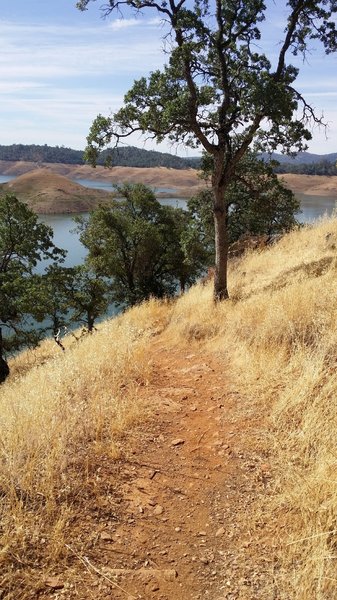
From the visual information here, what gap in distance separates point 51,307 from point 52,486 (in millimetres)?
12992

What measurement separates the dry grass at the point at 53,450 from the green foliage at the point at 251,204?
770cm

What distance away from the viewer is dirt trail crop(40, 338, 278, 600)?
102 inches

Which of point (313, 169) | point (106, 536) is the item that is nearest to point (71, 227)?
point (106, 536)

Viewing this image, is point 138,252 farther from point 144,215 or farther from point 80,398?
point 80,398

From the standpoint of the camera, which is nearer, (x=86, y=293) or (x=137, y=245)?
(x=86, y=293)

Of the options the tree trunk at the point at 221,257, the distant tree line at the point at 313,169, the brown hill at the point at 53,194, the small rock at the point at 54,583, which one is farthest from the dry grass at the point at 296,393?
the distant tree line at the point at 313,169

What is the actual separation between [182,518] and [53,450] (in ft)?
3.80

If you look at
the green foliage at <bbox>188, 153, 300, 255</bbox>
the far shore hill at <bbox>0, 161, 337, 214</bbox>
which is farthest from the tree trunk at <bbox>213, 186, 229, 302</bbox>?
the far shore hill at <bbox>0, 161, 337, 214</bbox>

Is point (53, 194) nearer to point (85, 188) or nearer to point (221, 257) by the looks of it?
point (85, 188)

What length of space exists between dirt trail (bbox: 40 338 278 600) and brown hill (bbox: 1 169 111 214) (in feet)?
285

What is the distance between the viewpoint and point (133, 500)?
3.36 meters

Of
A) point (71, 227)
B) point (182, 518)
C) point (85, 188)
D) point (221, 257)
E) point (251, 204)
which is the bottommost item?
point (182, 518)

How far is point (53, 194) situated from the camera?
102 m

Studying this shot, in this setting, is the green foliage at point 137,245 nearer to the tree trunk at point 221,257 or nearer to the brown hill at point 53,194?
the tree trunk at point 221,257
